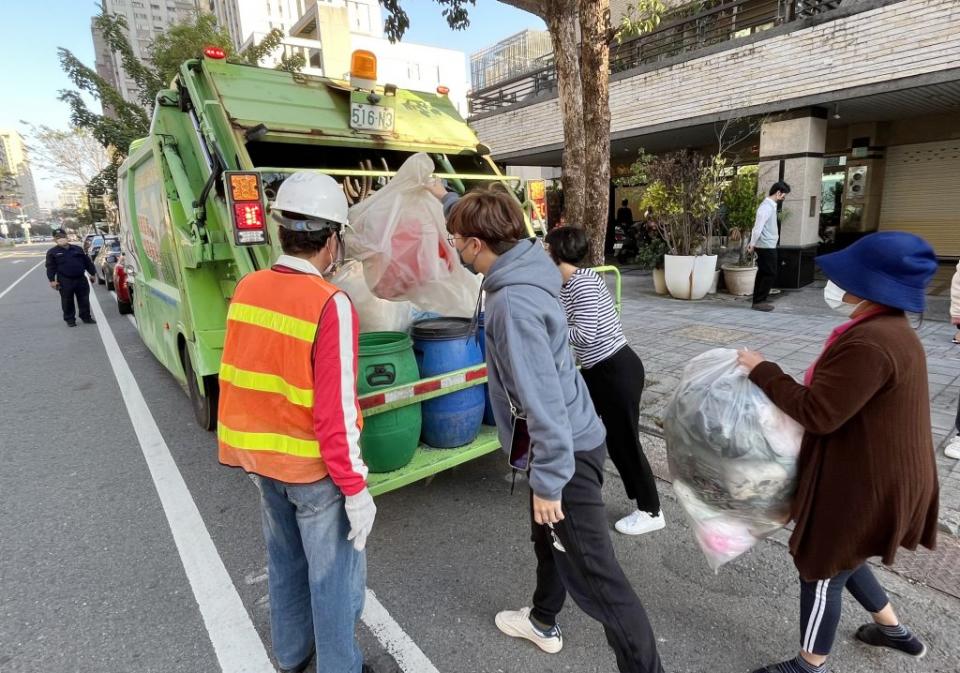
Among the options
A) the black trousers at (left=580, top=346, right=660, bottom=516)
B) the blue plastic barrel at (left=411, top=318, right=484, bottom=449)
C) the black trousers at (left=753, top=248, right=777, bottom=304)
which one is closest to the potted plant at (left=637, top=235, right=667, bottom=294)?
the black trousers at (left=753, top=248, right=777, bottom=304)

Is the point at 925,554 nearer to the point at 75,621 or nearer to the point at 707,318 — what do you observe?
the point at 75,621

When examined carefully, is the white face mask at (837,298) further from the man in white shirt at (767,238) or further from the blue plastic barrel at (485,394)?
the man in white shirt at (767,238)

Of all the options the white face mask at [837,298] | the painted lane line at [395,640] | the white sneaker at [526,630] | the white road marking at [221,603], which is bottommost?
the painted lane line at [395,640]

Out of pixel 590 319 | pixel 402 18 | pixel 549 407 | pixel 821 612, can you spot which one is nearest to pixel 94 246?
pixel 402 18

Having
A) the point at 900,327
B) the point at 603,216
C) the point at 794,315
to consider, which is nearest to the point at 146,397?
the point at 603,216

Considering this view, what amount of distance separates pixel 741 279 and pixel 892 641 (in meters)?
8.04

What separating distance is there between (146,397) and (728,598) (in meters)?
5.71

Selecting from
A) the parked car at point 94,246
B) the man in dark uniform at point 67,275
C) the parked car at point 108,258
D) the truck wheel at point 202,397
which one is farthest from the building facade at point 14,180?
the truck wheel at point 202,397

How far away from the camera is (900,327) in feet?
5.29

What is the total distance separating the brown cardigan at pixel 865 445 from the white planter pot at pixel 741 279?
820 centimetres

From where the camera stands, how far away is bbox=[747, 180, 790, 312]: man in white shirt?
7.66m

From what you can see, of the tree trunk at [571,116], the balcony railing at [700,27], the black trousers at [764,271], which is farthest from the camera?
the balcony railing at [700,27]

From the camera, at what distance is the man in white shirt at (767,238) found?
7664 mm

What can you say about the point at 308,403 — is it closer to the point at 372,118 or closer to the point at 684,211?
the point at 372,118
